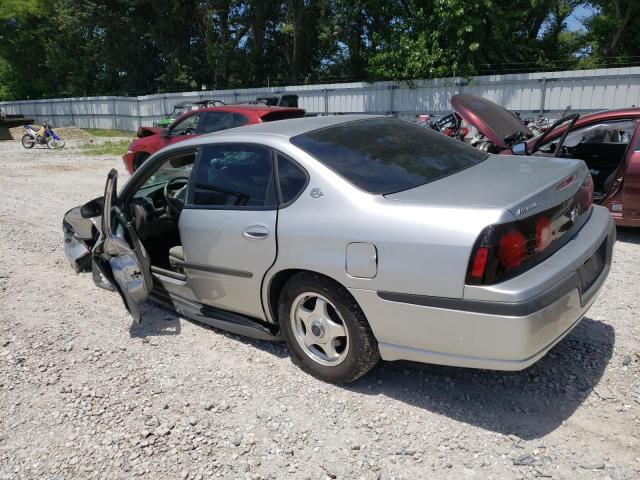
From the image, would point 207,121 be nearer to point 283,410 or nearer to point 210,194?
point 210,194

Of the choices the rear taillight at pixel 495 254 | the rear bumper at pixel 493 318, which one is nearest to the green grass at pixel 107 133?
the rear bumper at pixel 493 318

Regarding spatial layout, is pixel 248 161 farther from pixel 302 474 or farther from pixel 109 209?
pixel 302 474

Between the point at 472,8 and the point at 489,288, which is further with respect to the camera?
the point at 472,8

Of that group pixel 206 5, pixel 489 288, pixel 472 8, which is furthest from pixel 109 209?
pixel 206 5

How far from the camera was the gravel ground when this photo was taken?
2596 mm

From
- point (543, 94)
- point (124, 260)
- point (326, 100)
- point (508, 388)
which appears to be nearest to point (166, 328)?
point (124, 260)

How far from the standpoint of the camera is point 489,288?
243 centimetres

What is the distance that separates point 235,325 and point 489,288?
1.84m

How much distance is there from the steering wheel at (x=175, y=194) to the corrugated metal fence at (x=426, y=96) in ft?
43.3

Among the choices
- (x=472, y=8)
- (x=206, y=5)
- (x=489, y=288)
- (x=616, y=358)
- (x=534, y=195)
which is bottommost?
(x=616, y=358)

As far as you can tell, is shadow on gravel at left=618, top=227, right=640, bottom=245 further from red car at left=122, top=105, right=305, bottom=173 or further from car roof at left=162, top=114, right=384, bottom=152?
red car at left=122, top=105, right=305, bottom=173

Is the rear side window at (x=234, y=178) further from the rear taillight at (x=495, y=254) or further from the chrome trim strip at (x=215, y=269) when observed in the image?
the rear taillight at (x=495, y=254)

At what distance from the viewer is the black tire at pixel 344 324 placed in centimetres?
290

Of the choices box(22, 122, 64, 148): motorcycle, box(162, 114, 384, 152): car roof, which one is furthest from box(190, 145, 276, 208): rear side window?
box(22, 122, 64, 148): motorcycle
